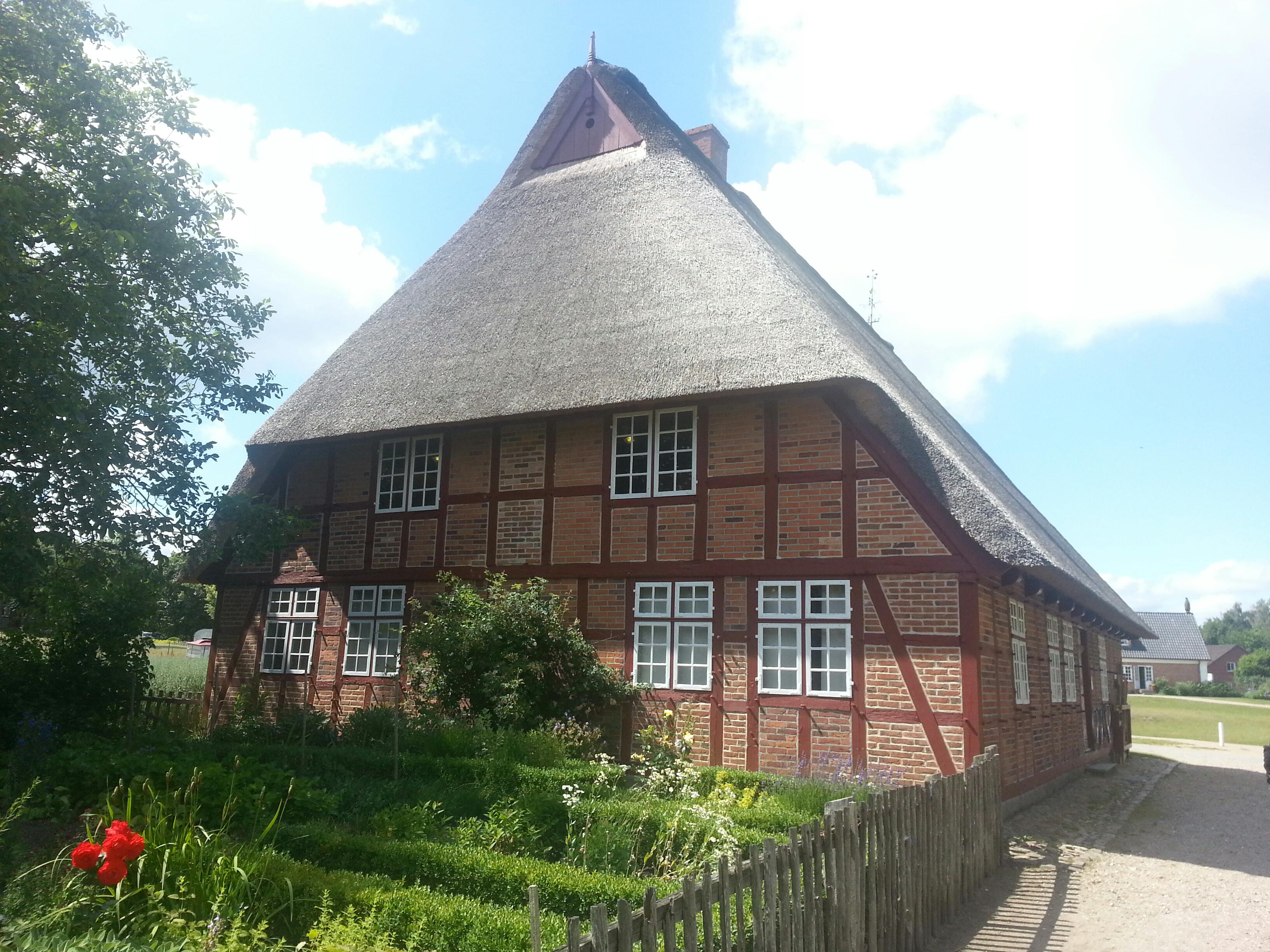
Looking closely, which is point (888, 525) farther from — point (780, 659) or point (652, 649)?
point (652, 649)

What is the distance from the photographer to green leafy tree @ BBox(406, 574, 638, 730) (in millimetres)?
10406

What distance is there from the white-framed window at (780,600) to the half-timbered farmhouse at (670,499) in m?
0.03

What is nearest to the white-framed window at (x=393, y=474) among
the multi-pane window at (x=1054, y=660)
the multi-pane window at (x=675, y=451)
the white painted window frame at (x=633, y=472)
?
the white painted window frame at (x=633, y=472)

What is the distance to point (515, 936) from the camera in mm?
4523

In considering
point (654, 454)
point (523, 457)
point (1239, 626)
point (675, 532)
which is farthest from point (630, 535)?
point (1239, 626)

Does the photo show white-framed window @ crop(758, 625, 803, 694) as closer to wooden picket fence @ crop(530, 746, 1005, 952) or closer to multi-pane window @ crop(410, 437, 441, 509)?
wooden picket fence @ crop(530, 746, 1005, 952)

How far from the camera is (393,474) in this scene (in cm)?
1335

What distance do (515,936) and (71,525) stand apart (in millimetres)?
7799

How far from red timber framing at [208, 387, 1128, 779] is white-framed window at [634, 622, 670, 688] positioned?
12 cm

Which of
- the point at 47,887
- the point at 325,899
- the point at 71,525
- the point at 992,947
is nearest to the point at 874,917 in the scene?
the point at 992,947

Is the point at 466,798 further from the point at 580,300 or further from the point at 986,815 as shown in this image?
the point at 580,300

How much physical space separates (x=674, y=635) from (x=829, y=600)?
186 cm

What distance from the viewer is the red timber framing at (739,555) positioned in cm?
949

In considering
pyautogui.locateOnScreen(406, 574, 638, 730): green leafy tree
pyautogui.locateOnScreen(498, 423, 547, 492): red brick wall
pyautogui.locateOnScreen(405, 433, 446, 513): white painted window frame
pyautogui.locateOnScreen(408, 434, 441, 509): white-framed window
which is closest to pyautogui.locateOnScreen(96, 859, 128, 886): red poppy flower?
pyautogui.locateOnScreen(406, 574, 638, 730): green leafy tree
